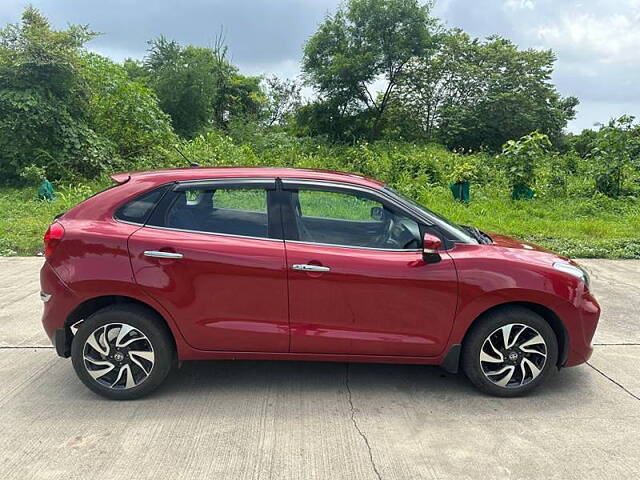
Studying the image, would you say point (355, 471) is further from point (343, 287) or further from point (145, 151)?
point (145, 151)

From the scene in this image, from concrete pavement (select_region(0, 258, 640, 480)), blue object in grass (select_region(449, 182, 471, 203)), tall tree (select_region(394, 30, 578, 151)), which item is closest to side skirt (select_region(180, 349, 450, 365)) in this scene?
concrete pavement (select_region(0, 258, 640, 480))

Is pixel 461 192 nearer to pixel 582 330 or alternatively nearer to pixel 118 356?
pixel 582 330

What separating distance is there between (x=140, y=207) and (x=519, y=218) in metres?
8.81

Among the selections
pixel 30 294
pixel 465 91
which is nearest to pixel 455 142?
pixel 465 91

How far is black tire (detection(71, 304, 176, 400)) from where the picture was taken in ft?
11.3

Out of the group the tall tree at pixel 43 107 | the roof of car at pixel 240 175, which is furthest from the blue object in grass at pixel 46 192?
the roof of car at pixel 240 175

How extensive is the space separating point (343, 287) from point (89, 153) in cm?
1270

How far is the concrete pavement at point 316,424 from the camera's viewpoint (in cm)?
281

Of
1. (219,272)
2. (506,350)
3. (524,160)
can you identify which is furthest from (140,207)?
(524,160)

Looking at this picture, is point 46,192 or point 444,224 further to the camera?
point 46,192

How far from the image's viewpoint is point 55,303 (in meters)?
3.49

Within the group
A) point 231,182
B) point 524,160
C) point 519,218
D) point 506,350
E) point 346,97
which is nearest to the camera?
point 506,350

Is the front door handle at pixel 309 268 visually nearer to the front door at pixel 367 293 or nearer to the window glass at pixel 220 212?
the front door at pixel 367 293

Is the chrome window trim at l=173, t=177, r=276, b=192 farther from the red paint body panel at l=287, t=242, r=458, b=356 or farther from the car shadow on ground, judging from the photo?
the car shadow on ground
